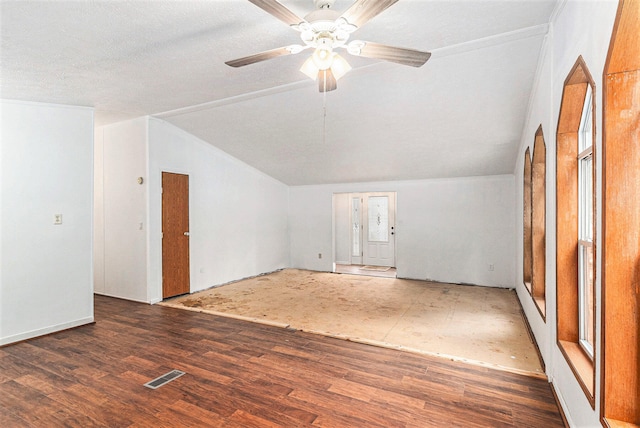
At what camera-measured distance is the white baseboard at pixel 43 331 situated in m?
3.41

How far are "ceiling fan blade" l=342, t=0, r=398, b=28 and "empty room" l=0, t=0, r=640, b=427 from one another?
0.04 ft

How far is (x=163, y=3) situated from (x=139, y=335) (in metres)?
3.19

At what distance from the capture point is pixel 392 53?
2.07 meters

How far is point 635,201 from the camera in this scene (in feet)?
4.42

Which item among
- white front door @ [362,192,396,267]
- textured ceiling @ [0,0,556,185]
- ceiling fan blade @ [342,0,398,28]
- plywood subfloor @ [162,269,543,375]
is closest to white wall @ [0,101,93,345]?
textured ceiling @ [0,0,556,185]

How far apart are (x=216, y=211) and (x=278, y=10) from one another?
15.6ft

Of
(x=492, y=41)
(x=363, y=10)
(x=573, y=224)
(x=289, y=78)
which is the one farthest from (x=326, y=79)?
(x=573, y=224)

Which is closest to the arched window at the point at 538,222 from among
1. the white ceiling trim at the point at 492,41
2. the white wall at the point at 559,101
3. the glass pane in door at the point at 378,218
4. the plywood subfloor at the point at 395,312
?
the white wall at the point at 559,101

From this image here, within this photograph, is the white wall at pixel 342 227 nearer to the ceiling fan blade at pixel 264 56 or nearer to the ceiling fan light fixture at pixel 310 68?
the ceiling fan light fixture at pixel 310 68

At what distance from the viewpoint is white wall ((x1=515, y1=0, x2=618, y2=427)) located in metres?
1.49

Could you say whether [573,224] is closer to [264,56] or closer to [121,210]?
[264,56]

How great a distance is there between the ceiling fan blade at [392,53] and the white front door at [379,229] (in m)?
5.96

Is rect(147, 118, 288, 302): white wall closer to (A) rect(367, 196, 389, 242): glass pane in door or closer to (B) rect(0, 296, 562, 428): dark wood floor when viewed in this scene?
(B) rect(0, 296, 562, 428): dark wood floor

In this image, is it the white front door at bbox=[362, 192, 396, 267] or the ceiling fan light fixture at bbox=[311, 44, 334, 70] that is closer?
the ceiling fan light fixture at bbox=[311, 44, 334, 70]
